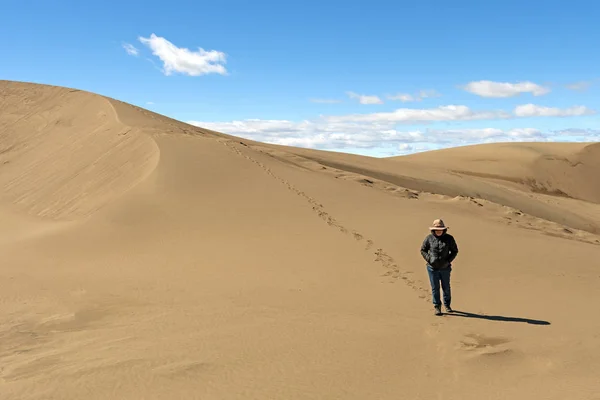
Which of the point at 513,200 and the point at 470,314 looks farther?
the point at 513,200

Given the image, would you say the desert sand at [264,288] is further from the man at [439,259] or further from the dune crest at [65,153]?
the man at [439,259]

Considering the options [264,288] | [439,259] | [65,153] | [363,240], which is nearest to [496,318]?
[439,259]

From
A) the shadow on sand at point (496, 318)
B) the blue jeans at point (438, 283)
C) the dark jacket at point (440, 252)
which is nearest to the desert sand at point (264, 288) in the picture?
the shadow on sand at point (496, 318)

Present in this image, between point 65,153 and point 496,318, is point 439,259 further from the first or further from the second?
point 65,153

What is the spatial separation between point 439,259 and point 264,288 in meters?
2.61

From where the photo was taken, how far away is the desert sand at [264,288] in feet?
14.3

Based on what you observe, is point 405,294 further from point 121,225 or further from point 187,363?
point 121,225

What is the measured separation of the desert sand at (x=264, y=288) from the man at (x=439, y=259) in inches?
12.4

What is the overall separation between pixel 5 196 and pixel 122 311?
42.5 ft

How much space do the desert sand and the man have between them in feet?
1.04

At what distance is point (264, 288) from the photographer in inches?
288

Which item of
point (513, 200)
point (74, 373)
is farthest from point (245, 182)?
point (513, 200)

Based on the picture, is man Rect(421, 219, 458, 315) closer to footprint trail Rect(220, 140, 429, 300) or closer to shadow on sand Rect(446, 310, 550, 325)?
shadow on sand Rect(446, 310, 550, 325)

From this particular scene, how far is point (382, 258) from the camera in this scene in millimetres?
8711
